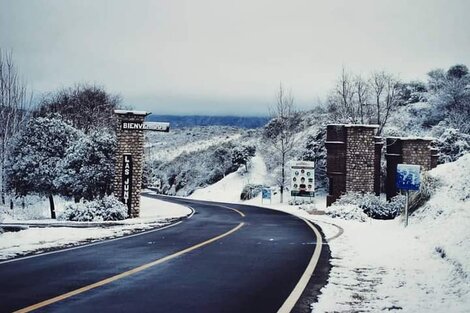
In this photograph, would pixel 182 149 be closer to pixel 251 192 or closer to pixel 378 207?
pixel 251 192

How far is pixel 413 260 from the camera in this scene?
33.3ft

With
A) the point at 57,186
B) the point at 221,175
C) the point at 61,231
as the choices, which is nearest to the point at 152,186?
the point at 221,175

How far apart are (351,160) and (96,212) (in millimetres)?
17753

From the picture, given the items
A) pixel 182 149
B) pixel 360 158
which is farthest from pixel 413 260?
pixel 182 149

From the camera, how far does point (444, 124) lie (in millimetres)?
48969

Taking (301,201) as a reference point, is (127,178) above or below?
above

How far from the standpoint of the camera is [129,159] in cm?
2361

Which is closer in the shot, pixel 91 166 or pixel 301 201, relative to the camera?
pixel 91 166

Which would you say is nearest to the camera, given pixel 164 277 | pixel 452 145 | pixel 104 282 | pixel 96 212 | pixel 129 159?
pixel 104 282

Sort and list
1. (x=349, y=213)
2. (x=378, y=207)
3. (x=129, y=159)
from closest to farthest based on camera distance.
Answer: (x=349, y=213), (x=129, y=159), (x=378, y=207)

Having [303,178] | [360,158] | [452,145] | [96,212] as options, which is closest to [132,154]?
[96,212]

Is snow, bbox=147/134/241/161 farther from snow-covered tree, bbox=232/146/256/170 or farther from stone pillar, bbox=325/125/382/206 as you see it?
stone pillar, bbox=325/125/382/206

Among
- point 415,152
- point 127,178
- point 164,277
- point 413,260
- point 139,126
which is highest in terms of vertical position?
point 139,126

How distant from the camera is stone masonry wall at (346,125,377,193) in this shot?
102 ft
